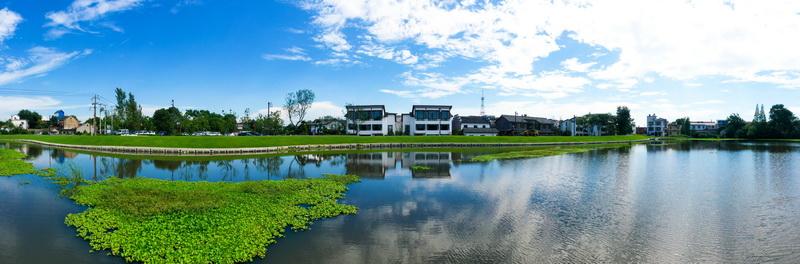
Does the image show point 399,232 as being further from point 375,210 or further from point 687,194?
point 687,194

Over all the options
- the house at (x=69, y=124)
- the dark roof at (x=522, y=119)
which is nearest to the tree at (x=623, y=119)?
the dark roof at (x=522, y=119)

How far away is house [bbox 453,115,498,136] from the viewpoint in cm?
10588

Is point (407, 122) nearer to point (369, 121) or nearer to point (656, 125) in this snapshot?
point (369, 121)

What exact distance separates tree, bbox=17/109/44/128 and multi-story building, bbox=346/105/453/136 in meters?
149

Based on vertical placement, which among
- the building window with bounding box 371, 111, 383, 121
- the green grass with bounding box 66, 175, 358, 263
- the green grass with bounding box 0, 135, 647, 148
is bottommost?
the green grass with bounding box 66, 175, 358, 263

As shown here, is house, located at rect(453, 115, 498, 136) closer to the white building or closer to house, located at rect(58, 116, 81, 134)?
the white building

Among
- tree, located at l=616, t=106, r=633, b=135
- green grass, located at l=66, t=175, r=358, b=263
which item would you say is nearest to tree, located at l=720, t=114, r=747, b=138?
tree, located at l=616, t=106, r=633, b=135

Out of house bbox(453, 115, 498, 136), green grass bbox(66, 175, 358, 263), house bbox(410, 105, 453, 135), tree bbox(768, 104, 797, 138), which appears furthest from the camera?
tree bbox(768, 104, 797, 138)

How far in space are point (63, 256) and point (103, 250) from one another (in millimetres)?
996

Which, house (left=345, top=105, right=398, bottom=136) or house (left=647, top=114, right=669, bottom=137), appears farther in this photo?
house (left=647, top=114, right=669, bottom=137)

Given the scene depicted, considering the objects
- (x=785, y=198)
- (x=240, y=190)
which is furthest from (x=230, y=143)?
(x=785, y=198)

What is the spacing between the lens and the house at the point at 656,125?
525 feet

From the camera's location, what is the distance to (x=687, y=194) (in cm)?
2183

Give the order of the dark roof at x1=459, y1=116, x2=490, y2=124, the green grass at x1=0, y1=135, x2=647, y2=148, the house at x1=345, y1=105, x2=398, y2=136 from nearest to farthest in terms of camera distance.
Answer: the green grass at x1=0, y1=135, x2=647, y2=148 → the house at x1=345, y1=105, x2=398, y2=136 → the dark roof at x1=459, y1=116, x2=490, y2=124
